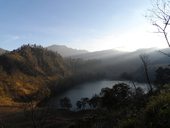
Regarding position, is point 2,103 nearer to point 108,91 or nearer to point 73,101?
point 73,101

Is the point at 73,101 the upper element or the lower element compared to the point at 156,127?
lower

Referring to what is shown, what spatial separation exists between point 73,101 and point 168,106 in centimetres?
17008

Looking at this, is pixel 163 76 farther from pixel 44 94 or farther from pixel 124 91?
pixel 44 94

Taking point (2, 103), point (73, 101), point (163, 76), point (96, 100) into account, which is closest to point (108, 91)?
point (163, 76)

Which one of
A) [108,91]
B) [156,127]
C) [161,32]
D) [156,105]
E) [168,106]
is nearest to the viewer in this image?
[156,127]

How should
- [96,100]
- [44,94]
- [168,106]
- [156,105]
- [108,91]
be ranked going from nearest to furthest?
[168,106] → [156,105] → [108,91] → [96,100] → [44,94]

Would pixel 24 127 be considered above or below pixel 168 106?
below

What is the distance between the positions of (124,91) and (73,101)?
9153cm

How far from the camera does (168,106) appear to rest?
9.33 metres

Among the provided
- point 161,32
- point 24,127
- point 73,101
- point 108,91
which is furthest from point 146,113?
point 73,101

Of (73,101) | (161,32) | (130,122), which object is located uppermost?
(161,32)

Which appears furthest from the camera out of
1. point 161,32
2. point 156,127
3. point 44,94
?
point 44,94

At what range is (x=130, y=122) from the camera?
1059 centimetres

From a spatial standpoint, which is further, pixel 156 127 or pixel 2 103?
pixel 2 103
